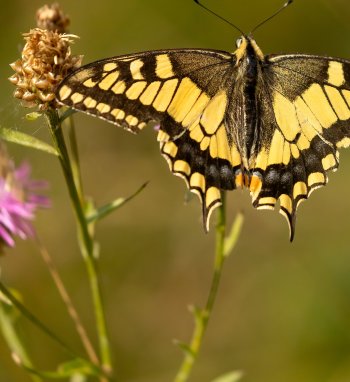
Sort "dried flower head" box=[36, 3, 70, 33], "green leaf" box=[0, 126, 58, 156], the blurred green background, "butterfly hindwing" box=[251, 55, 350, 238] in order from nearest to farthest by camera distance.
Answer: "green leaf" box=[0, 126, 58, 156], "butterfly hindwing" box=[251, 55, 350, 238], "dried flower head" box=[36, 3, 70, 33], the blurred green background

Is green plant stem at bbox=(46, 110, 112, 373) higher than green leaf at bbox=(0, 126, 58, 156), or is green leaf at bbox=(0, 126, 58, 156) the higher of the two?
green leaf at bbox=(0, 126, 58, 156)

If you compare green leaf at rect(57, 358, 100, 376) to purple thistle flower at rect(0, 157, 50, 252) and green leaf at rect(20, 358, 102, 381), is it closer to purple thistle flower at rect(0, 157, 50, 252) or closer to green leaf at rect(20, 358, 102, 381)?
green leaf at rect(20, 358, 102, 381)

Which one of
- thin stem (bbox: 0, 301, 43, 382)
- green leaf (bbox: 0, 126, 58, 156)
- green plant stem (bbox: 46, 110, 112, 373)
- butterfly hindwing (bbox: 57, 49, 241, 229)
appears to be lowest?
thin stem (bbox: 0, 301, 43, 382)

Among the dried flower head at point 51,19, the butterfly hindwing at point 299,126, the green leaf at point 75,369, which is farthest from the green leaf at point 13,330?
the dried flower head at point 51,19

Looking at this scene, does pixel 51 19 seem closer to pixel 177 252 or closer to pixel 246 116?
pixel 246 116

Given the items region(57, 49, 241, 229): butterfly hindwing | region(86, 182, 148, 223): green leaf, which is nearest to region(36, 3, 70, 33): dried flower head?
region(57, 49, 241, 229): butterfly hindwing

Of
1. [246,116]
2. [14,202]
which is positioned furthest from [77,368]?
[246,116]

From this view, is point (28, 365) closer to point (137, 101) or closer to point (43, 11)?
point (137, 101)

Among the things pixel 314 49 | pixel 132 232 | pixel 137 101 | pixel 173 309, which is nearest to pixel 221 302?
pixel 173 309

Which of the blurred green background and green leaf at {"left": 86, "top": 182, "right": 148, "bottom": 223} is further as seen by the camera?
the blurred green background
